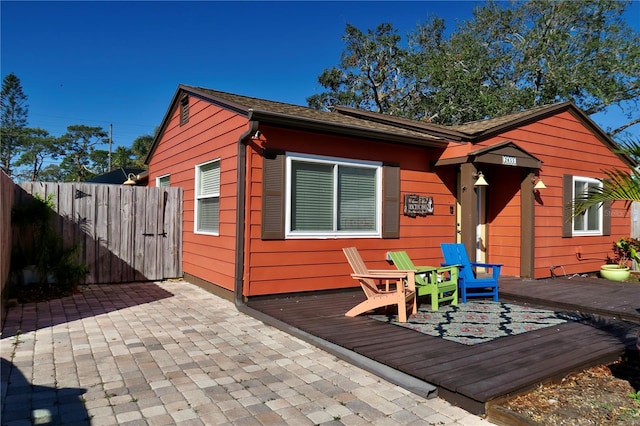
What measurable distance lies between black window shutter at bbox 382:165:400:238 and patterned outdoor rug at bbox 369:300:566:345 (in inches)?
61.2

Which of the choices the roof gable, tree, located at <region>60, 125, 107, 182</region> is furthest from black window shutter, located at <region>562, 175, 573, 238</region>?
tree, located at <region>60, 125, 107, 182</region>

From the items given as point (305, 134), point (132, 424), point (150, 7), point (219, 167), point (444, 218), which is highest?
point (150, 7)

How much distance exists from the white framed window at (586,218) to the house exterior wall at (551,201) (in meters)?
0.13

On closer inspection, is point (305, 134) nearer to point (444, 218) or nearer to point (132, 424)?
point (444, 218)

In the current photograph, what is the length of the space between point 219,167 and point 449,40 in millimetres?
19328

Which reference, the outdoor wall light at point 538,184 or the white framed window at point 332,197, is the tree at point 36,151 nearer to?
the white framed window at point 332,197

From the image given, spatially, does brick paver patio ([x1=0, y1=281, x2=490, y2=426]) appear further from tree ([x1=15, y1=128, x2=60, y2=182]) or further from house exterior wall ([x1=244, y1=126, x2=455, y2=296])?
tree ([x1=15, y1=128, x2=60, y2=182])

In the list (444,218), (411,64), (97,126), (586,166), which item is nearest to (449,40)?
(411,64)

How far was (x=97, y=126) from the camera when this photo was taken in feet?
163

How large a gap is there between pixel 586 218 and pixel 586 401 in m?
7.07

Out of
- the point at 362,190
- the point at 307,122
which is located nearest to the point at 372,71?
the point at 362,190

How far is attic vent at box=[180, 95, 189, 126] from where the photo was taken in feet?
26.6

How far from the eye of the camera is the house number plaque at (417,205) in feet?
22.6

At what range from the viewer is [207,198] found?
7.00m
